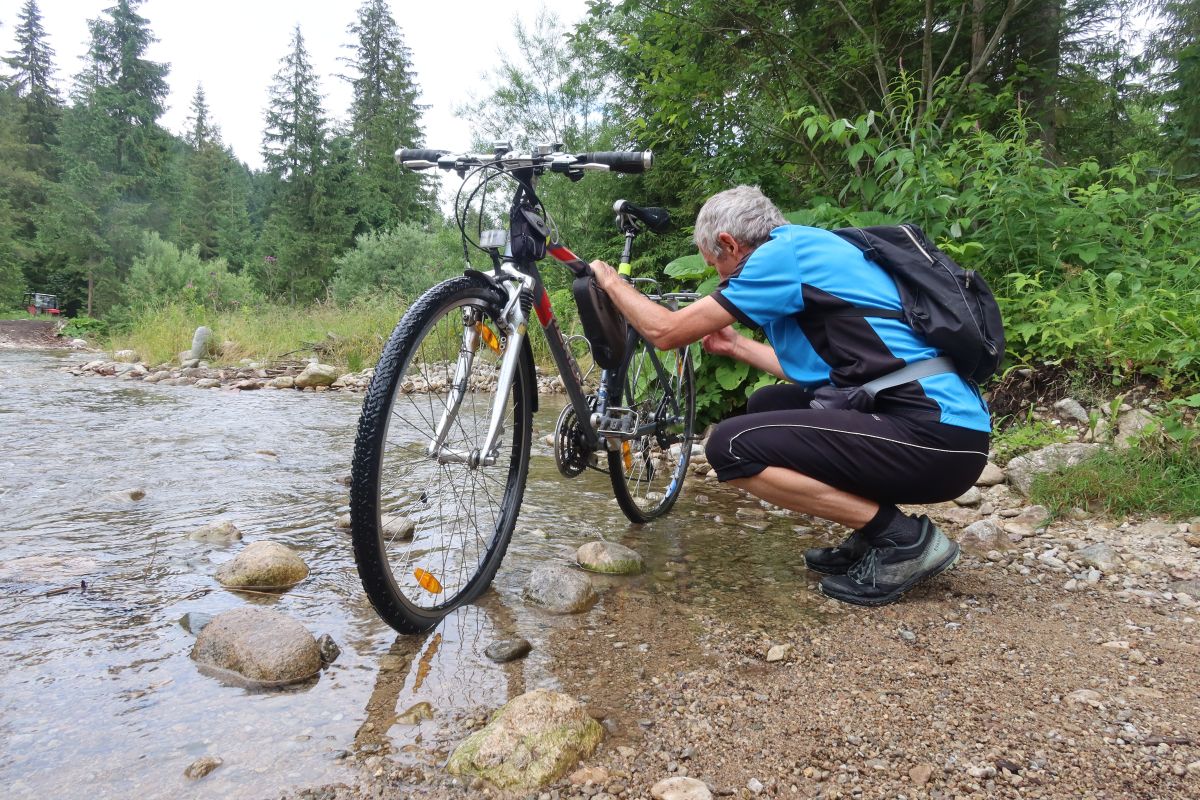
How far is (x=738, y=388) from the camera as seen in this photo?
4.92 metres

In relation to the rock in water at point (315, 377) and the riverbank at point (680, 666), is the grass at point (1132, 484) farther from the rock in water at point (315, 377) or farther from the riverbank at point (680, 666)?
the rock in water at point (315, 377)

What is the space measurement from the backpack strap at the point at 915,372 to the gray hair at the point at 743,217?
25.3 inches

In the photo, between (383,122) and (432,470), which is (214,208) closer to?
(383,122)

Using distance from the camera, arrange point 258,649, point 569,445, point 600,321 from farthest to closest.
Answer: point 569,445 < point 600,321 < point 258,649

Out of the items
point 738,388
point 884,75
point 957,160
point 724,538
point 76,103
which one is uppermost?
point 76,103

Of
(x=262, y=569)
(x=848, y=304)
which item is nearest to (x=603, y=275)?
(x=848, y=304)

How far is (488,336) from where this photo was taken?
2.26 metres

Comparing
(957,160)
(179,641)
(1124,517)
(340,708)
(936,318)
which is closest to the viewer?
(340,708)

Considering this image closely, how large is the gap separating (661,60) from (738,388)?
295cm

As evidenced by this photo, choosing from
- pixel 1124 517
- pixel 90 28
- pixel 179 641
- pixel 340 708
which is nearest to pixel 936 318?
pixel 1124 517

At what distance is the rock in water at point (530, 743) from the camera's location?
1396 millimetres

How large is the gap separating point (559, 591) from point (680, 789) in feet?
3.33

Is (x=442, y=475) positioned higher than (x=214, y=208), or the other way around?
(x=214, y=208)

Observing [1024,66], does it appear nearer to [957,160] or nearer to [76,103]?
[957,160]
